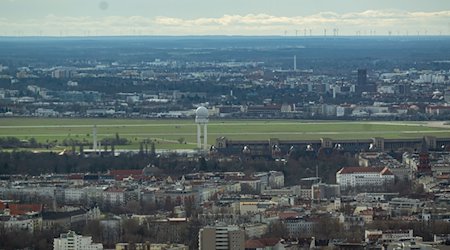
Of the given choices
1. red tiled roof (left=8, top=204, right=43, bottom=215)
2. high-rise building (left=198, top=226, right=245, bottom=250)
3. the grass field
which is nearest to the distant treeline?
the grass field

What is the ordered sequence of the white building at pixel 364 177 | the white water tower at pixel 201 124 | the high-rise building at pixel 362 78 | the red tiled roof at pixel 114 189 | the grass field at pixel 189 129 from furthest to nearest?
the high-rise building at pixel 362 78 → the grass field at pixel 189 129 → the white water tower at pixel 201 124 → the white building at pixel 364 177 → the red tiled roof at pixel 114 189

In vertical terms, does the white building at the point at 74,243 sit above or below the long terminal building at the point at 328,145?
above

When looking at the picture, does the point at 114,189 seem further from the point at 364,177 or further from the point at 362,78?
the point at 362,78

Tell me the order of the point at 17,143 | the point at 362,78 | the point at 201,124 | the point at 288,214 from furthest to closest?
1. the point at 362,78
2. the point at 201,124
3. the point at 17,143
4. the point at 288,214

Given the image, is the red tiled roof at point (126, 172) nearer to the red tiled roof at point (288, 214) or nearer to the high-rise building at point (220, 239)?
the red tiled roof at point (288, 214)

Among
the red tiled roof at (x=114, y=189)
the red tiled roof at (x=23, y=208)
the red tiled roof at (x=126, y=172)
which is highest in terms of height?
the red tiled roof at (x=23, y=208)

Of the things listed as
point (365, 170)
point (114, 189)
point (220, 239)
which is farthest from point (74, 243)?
point (365, 170)

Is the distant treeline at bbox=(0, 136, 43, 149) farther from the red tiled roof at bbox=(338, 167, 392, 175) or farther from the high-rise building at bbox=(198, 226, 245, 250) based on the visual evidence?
the high-rise building at bbox=(198, 226, 245, 250)

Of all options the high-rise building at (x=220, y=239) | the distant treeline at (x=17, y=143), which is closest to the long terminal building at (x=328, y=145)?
the distant treeline at (x=17, y=143)
